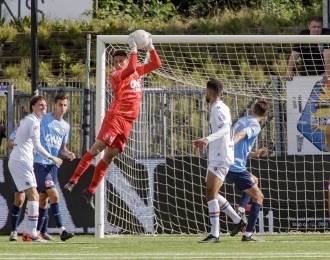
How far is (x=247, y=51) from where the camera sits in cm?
2278

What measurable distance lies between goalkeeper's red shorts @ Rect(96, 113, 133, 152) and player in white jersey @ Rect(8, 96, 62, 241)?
0.72 metres

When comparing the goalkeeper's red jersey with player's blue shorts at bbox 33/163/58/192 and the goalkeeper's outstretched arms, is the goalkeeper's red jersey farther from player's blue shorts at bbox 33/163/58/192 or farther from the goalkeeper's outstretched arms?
player's blue shorts at bbox 33/163/58/192

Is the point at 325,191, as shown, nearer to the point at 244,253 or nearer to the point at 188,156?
the point at 188,156

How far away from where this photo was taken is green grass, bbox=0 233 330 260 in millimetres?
13570

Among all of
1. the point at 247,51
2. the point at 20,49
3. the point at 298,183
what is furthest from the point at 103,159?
the point at 20,49

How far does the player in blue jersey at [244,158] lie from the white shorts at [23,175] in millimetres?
2709

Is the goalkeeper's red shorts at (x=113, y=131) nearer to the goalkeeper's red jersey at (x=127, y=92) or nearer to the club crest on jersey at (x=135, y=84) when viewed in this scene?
the goalkeeper's red jersey at (x=127, y=92)

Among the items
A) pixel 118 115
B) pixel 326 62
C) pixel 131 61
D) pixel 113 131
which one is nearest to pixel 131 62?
pixel 131 61

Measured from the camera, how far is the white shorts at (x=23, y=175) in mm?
16922

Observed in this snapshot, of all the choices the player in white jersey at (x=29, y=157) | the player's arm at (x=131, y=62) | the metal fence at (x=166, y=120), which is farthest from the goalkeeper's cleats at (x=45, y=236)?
the player's arm at (x=131, y=62)

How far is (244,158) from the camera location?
1739 cm

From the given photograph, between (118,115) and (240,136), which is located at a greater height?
(118,115)

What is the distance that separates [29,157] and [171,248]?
3074mm

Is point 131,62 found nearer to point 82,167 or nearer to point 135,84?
point 135,84
